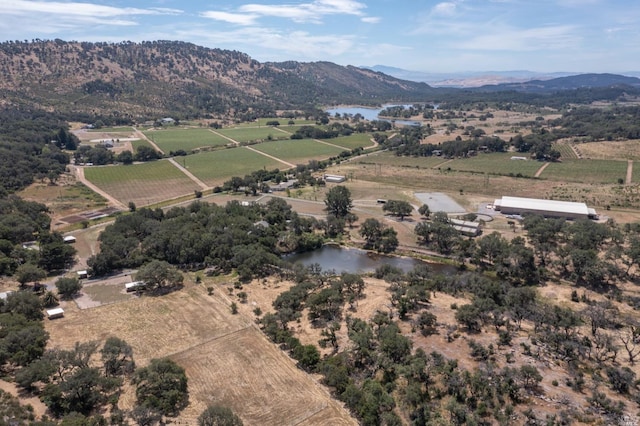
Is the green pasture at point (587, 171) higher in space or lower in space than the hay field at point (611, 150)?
lower

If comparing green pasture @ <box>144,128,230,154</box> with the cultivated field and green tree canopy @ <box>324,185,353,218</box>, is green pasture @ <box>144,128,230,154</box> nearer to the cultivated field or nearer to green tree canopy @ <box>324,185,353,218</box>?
the cultivated field

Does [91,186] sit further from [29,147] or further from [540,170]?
[540,170]

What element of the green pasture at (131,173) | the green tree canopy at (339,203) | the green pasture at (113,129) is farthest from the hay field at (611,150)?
the green pasture at (113,129)

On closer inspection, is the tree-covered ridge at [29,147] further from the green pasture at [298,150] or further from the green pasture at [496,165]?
the green pasture at [496,165]

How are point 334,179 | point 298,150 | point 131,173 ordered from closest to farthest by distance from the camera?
point 334,179
point 131,173
point 298,150

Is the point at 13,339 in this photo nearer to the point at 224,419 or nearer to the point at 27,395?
the point at 27,395

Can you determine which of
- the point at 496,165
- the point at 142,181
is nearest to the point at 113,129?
the point at 142,181
